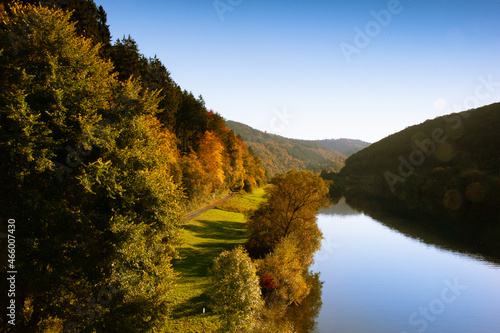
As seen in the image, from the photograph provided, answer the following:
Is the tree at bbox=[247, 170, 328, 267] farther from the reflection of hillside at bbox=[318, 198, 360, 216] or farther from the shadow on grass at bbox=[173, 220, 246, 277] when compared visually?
the reflection of hillside at bbox=[318, 198, 360, 216]

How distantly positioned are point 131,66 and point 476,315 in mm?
50489

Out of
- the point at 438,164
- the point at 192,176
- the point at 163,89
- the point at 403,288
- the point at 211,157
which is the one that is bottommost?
the point at 403,288

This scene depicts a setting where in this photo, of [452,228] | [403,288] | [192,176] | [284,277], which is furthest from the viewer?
[452,228]

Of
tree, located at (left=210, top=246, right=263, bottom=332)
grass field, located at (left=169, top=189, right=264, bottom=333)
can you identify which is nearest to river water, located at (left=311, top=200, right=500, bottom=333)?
tree, located at (left=210, top=246, right=263, bottom=332)

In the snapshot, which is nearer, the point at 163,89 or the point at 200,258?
the point at 200,258

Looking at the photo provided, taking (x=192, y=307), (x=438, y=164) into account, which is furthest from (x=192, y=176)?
(x=438, y=164)

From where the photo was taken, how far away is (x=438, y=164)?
117 metres

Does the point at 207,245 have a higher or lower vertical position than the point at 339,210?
higher

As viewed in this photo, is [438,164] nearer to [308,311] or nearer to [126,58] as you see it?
[308,311]

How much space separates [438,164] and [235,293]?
130263 millimetres

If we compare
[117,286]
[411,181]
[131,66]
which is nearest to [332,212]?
[411,181]

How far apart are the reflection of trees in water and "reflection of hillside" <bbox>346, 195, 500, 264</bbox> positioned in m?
30.5

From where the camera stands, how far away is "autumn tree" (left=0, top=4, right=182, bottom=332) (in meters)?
11.5

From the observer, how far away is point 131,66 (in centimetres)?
3878
